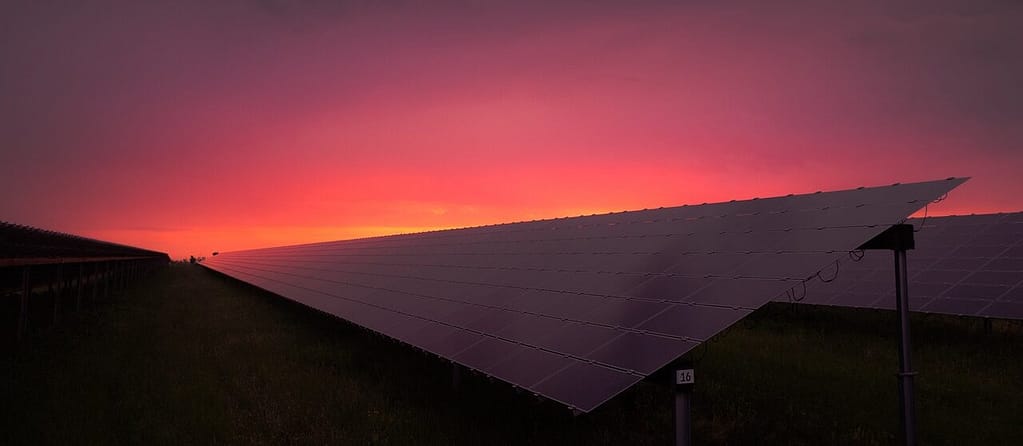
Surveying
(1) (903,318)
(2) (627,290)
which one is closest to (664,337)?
(2) (627,290)

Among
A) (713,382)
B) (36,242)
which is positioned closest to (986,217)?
(713,382)

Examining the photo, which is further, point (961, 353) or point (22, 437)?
point (961, 353)

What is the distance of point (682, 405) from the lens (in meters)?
6.13

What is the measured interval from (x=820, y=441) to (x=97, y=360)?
16128 millimetres

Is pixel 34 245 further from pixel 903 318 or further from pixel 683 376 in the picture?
pixel 903 318

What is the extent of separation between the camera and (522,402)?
10070 mm

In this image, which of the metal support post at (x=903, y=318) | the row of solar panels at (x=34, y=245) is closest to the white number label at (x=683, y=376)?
the metal support post at (x=903, y=318)

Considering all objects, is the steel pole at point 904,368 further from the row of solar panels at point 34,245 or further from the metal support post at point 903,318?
the row of solar panels at point 34,245

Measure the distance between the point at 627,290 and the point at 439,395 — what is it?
4.13 meters

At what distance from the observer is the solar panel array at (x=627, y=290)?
264 inches

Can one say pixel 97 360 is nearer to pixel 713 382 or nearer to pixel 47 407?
pixel 47 407

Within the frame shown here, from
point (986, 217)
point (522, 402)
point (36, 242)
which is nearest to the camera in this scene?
point (522, 402)

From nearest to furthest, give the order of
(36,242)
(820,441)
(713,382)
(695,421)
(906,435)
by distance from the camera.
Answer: (906,435) < (820,441) < (695,421) < (713,382) < (36,242)

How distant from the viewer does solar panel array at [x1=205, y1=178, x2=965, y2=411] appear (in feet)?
22.0
